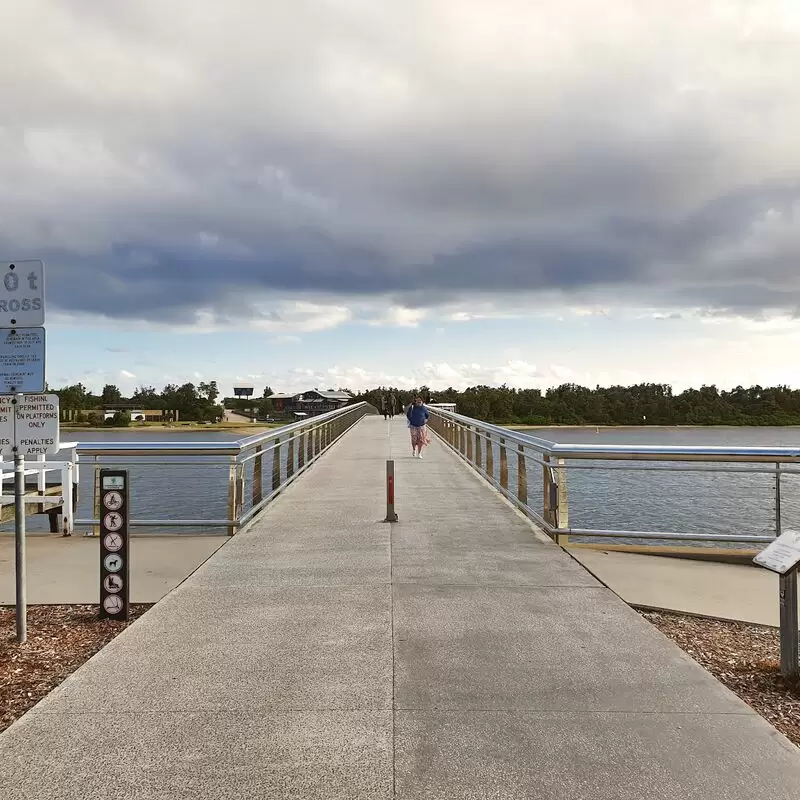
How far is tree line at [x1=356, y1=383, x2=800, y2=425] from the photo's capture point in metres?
126

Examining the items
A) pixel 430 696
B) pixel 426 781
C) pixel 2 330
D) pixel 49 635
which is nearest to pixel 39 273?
pixel 2 330

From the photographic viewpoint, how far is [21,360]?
5.45 m

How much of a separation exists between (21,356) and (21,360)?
29mm

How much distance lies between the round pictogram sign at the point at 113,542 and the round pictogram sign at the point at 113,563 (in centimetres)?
5

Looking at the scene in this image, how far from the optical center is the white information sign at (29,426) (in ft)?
18.0

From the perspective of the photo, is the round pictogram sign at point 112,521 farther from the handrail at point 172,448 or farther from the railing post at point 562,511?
the railing post at point 562,511

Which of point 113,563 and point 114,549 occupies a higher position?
point 114,549

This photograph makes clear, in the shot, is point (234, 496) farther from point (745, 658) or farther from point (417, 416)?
point (417, 416)

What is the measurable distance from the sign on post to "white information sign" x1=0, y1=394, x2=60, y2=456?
0.56m

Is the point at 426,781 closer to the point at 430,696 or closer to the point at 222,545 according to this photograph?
the point at 430,696

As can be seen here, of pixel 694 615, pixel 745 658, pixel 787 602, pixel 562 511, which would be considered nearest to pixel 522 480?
pixel 562 511

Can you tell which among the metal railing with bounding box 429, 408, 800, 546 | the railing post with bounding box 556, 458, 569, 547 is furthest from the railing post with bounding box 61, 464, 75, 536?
the railing post with bounding box 556, 458, 569, 547

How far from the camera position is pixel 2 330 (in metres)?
5.47

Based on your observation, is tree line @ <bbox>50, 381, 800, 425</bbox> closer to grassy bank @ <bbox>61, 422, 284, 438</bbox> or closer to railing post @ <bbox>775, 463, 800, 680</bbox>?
grassy bank @ <bbox>61, 422, 284, 438</bbox>
